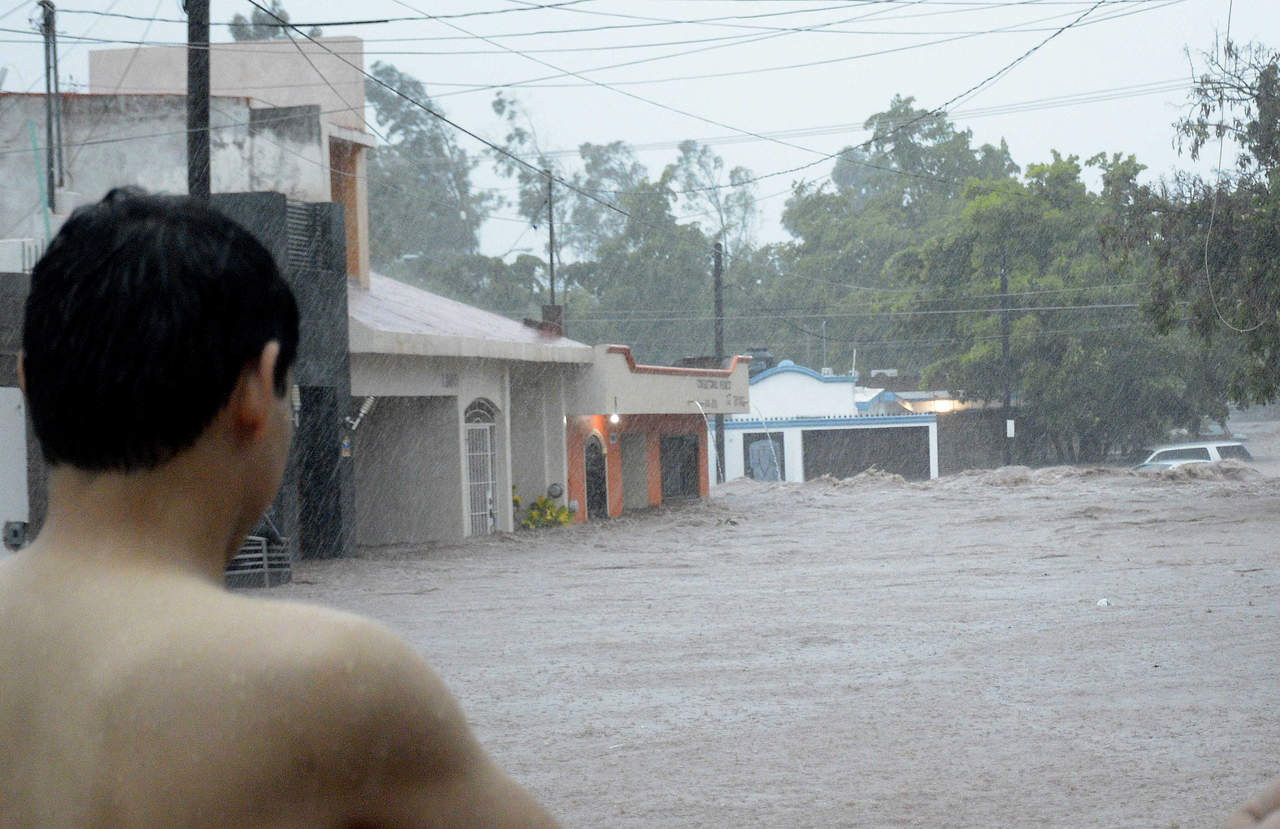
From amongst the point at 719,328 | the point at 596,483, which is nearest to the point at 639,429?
the point at 596,483

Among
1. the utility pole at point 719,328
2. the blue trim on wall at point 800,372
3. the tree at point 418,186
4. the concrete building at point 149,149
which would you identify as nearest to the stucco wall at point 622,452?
the utility pole at point 719,328

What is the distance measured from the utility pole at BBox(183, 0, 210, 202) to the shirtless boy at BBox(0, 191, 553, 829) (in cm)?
1549

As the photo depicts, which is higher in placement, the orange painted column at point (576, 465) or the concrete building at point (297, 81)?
the concrete building at point (297, 81)

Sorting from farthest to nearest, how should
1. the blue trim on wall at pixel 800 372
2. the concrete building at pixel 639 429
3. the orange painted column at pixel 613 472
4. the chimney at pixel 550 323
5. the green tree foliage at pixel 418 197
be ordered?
1. the green tree foliage at pixel 418 197
2. the blue trim on wall at pixel 800 372
3. the chimney at pixel 550 323
4. the orange painted column at pixel 613 472
5. the concrete building at pixel 639 429

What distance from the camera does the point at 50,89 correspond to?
23.1m

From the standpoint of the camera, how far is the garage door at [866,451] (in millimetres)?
52250

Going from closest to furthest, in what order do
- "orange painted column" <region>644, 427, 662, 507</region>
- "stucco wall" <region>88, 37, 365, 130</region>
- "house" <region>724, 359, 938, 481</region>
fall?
Result: "stucco wall" <region>88, 37, 365, 130</region>
"orange painted column" <region>644, 427, 662, 507</region>
"house" <region>724, 359, 938, 481</region>

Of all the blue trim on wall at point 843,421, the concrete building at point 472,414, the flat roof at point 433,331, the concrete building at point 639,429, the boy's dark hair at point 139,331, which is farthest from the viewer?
the blue trim on wall at point 843,421

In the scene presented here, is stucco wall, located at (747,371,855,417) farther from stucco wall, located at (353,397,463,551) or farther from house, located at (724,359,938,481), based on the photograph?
stucco wall, located at (353,397,463,551)

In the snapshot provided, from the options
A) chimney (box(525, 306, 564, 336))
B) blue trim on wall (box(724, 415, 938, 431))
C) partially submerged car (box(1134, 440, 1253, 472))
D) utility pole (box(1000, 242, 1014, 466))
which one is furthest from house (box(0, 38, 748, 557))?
utility pole (box(1000, 242, 1014, 466))

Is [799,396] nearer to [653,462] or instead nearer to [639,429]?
[653,462]

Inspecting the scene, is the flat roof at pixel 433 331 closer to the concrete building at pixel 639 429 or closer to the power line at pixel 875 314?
the concrete building at pixel 639 429

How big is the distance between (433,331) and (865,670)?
51.1 feet

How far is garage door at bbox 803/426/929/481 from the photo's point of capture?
52.2 metres
